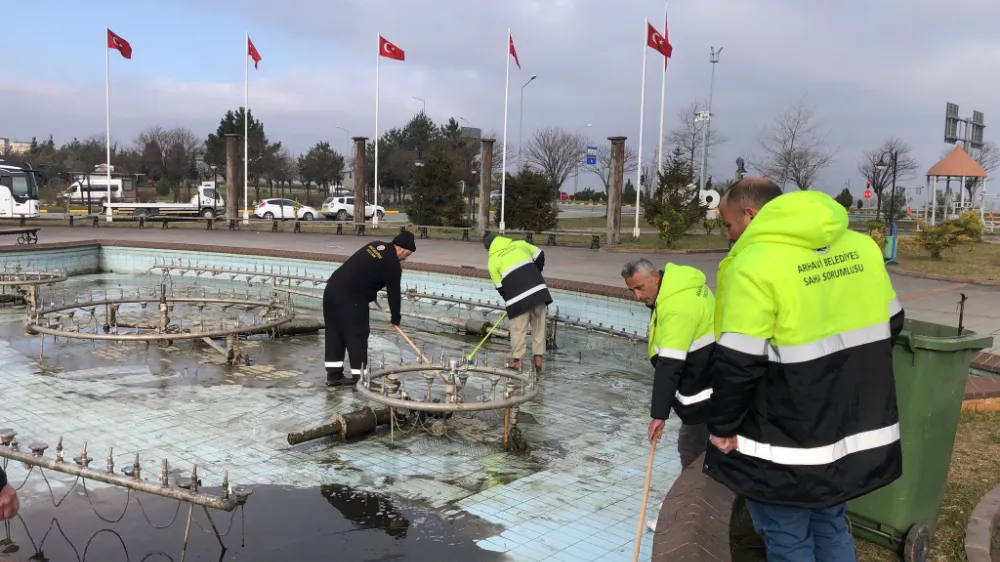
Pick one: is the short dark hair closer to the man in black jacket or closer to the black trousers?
the man in black jacket

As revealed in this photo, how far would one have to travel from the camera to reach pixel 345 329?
6.85 m

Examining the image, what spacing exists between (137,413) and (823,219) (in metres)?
5.41

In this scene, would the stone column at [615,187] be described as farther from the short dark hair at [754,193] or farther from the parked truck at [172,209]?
the short dark hair at [754,193]

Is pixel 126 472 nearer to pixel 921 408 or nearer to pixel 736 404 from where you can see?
pixel 736 404

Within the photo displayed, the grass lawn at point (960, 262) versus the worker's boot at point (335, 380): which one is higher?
the grass lawn at point (960, 262)

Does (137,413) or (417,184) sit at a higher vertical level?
(417,184)

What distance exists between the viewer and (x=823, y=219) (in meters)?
2.49

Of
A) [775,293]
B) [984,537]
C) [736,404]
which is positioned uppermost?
[775,293]

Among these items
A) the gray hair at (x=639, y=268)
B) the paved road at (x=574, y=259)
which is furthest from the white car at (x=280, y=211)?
the gray hair at (x=639, y=268)

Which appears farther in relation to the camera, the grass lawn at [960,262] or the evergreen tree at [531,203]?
the evergreen tree at [531,203]

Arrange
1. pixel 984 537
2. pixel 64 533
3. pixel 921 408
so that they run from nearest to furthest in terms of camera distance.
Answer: pixel 921 408, pixel 984 537, pixel 64 533

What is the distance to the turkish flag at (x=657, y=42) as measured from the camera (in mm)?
23531

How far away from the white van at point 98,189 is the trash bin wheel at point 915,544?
4096cm

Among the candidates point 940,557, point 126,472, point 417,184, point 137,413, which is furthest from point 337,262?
point 417,184
